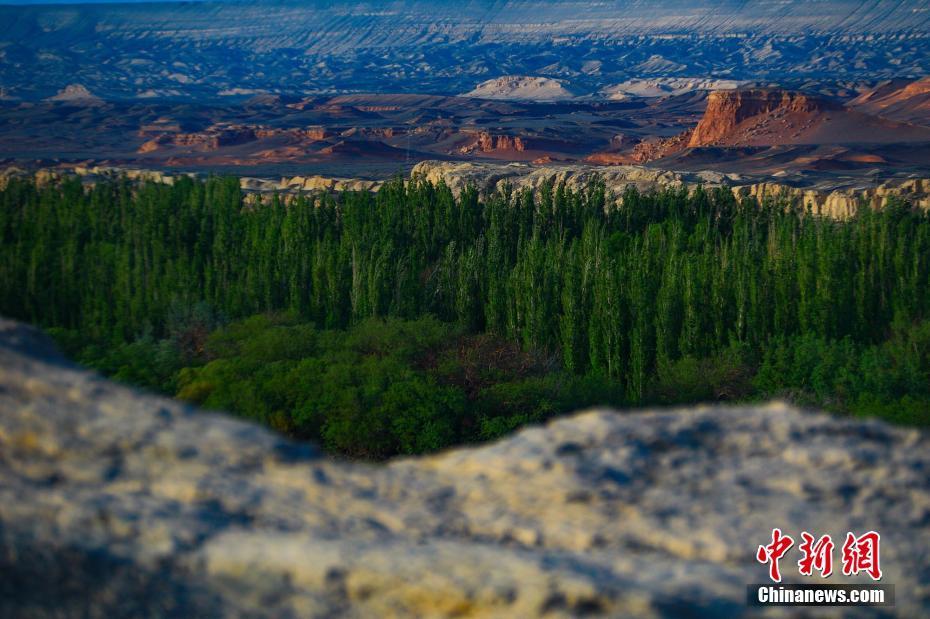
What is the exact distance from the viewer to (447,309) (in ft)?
61.5

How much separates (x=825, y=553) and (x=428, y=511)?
4.43 ft

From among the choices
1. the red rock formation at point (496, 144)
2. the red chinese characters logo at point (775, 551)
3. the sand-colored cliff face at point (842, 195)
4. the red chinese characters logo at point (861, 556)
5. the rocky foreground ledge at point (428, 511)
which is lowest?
the red rock formation at point (496, 144)

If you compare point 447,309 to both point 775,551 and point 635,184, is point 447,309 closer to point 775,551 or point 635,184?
point 635,184

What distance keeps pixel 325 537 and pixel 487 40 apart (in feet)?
527

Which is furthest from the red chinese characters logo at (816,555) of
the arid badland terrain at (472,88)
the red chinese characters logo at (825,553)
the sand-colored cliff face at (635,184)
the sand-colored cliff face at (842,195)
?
the arid badland terrain at (472,88)

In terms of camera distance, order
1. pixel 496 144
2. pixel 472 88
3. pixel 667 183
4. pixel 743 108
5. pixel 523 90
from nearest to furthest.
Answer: pixel 667 183
pixel 743 108
pixel 496 144
pixel 523 90
pixel 472 88

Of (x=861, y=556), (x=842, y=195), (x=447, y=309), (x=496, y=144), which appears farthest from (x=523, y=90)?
(x=861, y=556)

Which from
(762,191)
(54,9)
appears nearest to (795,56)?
(54,9)

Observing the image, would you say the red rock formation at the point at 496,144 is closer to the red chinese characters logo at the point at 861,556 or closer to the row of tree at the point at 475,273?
the row of tree at the point at 475,273

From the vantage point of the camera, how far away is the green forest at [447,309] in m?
12.8

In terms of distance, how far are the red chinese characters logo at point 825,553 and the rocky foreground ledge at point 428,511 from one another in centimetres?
4

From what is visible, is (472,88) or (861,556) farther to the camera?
(472,88)

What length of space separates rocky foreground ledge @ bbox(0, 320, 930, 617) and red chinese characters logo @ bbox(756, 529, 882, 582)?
1.5 inches

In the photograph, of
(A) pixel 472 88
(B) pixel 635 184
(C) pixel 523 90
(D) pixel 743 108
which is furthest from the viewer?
(A) pixel 472 88
